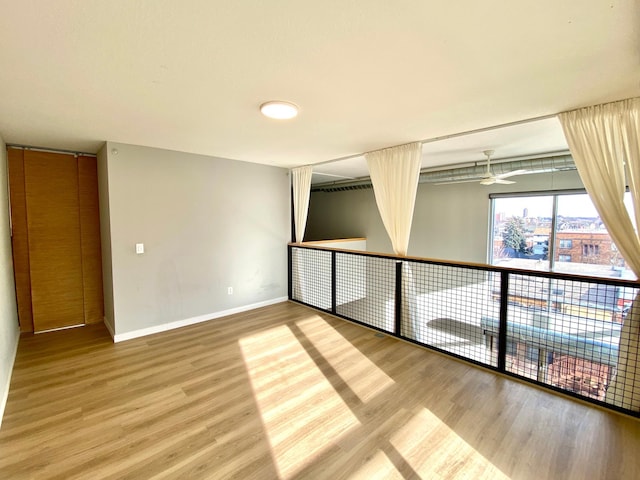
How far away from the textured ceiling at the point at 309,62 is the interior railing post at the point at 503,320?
1.51 m

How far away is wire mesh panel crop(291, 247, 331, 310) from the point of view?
468 cm

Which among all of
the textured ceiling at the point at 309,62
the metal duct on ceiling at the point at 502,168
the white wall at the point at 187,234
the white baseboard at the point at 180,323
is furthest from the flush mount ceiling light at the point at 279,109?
the metal duct on ceiling at the point at 502,168

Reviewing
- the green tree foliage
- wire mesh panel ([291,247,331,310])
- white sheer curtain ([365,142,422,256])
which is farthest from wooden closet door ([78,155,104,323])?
the green tree foliage

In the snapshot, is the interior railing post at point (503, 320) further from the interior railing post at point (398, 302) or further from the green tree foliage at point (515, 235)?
the green tree foliage at point (515, 235)

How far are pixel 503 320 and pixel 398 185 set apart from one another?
1830 millimetres

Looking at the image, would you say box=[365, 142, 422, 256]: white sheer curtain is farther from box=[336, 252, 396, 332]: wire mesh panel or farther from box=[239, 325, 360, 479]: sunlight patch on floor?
box=[239, 325, 360, 479]: sunlight patch on floor

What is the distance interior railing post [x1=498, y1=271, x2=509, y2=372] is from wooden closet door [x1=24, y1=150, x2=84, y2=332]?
5150 mm

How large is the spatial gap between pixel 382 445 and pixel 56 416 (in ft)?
7.79

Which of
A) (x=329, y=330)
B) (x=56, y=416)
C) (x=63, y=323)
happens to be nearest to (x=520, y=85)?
(x=329, y=330)

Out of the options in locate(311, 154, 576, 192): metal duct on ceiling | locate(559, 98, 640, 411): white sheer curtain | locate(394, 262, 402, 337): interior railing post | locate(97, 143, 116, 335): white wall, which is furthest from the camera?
locate(311, 154, 576, 192): metal duct on ceiling

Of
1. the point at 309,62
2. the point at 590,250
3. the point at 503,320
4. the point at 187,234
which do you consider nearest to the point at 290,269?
the point at 187,234

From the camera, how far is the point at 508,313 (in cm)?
283

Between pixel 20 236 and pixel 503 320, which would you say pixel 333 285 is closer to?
pixel 503 320

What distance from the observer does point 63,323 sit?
389 centimetres
